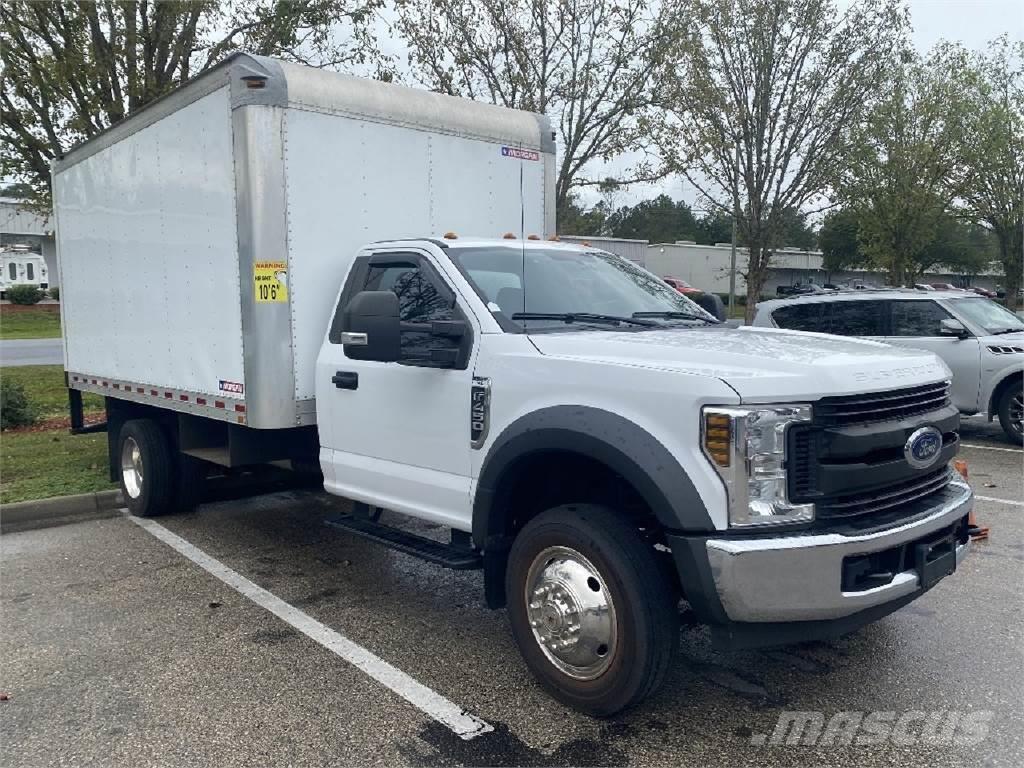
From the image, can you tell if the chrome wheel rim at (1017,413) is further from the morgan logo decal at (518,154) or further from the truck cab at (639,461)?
the truck cab at (639,461)

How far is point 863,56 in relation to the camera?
15.4 m

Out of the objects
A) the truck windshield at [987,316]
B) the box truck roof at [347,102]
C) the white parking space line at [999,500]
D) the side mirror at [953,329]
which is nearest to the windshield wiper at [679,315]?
the box truck roof at [347,102]

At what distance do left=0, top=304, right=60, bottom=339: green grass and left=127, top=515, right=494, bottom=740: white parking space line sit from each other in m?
27.0

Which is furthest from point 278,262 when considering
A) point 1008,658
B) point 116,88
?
point 116,88

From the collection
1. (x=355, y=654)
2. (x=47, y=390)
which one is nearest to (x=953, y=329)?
(x=355, y=654)

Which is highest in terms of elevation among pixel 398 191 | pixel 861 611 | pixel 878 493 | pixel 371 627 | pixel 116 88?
pixel 116 88

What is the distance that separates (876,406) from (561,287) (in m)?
1.83

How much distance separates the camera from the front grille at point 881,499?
3.28 m

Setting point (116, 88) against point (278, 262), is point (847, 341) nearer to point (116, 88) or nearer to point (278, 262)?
point (278, 262)

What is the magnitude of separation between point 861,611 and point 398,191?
3.84m

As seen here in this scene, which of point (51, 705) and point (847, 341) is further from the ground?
point (847, 341)

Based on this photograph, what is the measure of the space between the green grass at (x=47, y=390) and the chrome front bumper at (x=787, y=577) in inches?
372


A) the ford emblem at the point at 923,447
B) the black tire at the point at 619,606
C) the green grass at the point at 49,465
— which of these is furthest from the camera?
the green grass at the point at 49,465

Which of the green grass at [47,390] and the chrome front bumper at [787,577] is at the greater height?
the chrome front bumper at [787,577]
